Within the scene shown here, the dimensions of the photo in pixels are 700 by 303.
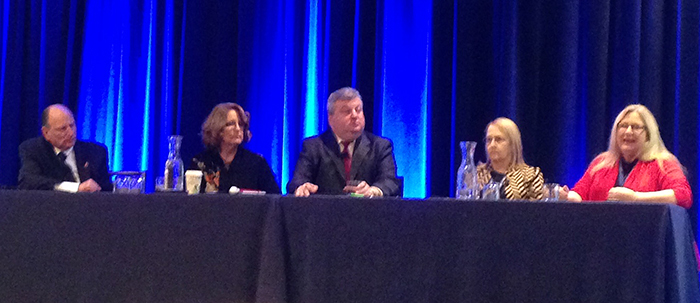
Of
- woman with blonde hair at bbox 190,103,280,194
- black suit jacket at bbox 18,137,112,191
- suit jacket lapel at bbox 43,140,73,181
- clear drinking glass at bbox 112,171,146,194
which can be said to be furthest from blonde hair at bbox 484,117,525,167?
suit jacket lapel at bbox 43,140,73,181

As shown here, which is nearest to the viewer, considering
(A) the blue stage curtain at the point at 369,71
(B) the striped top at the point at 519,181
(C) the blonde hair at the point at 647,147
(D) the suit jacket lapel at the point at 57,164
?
(B) the striped top at the point at 519,181

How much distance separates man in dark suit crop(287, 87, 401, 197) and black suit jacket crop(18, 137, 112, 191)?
3.43ft

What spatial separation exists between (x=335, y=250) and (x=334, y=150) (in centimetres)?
137

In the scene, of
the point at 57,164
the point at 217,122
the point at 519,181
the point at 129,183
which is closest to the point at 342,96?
the point at 217,122

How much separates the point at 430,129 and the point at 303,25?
1070mm

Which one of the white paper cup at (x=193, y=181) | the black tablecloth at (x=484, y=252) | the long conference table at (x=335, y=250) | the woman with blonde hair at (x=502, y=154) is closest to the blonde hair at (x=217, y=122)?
the white paper cup at (x=193, y=181)

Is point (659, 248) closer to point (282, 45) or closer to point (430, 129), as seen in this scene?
point (430, 129)

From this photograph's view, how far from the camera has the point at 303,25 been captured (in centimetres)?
457

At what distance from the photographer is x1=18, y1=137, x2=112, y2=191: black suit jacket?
3.43m

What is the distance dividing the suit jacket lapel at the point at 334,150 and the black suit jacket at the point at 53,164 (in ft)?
3.67

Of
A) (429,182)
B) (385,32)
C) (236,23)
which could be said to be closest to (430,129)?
(429,182)

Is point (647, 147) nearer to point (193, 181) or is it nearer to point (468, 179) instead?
point (468, 179)

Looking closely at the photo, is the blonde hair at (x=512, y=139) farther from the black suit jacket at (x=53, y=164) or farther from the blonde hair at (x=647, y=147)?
the black suit jacket at (x=53, y=164)

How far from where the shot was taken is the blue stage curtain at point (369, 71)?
3994 mm
